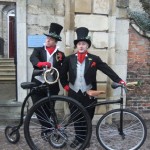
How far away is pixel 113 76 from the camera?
15.2 feet

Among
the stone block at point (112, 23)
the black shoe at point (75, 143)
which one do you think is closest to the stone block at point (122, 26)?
the stone block at point (112, 23)

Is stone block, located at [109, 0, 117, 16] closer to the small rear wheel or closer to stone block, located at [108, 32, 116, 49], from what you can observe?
stone block, located at [108, 32, 116, 49]

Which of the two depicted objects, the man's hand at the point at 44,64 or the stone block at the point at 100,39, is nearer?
the man's hand at the point at 44,64

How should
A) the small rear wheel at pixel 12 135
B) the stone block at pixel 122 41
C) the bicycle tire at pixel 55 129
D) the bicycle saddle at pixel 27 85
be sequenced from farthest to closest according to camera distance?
the stone block at pixel 122 41 → the small rear wheel at pixel 12 135 → the bicycle saddle at pixel 27 85 → the bicycle tire at pixel 55 129

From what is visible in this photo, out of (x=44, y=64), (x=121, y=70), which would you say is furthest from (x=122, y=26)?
(x=44, y=64)

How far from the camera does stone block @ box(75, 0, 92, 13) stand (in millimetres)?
5965

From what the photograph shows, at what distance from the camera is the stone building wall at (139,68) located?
21.5 feet

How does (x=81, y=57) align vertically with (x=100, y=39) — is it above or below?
below

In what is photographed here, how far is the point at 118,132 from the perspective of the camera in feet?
15.1

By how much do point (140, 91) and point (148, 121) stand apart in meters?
0.64

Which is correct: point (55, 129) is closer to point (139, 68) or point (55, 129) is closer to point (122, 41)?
point (122, 41)

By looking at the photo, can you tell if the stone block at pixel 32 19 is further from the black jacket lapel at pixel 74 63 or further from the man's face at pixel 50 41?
the black jacket lapel at pixel 74 63

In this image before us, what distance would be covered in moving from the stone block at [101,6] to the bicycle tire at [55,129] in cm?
235

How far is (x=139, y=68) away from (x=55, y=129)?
9.60 feet
